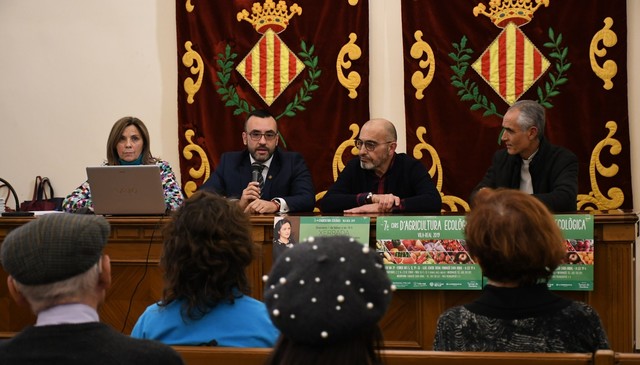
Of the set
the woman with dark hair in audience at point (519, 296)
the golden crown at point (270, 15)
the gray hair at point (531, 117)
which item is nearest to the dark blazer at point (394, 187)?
the gray hair at point (531, 117)

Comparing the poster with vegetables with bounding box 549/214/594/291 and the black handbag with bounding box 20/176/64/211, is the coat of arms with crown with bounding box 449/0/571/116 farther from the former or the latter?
Answer: the black handbag with bounding box 20/176/64/211

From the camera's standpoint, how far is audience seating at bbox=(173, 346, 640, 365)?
5.63ft

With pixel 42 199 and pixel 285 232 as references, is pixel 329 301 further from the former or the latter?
pixel 42 199

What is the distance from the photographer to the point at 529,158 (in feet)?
14.9

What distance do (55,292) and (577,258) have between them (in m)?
2.44

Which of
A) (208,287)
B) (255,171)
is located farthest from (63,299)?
(255,171)

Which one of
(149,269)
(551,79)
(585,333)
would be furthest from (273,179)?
(585,333)

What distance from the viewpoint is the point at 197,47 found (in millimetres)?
5648

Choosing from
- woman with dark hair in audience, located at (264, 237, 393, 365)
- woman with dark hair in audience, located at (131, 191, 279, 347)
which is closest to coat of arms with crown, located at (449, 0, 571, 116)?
woman with dark hair in audience, located at (131, 191, 279, 347)

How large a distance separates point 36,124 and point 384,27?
2593 millimetres

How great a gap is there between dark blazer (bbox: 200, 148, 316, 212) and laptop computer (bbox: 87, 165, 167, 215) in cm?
63

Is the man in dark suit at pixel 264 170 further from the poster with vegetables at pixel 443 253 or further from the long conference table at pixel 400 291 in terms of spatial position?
the poster with vegetables at pixel 443 253

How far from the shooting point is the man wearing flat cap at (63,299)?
5.03 ft

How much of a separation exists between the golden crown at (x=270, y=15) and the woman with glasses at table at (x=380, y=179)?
116 centimetres
